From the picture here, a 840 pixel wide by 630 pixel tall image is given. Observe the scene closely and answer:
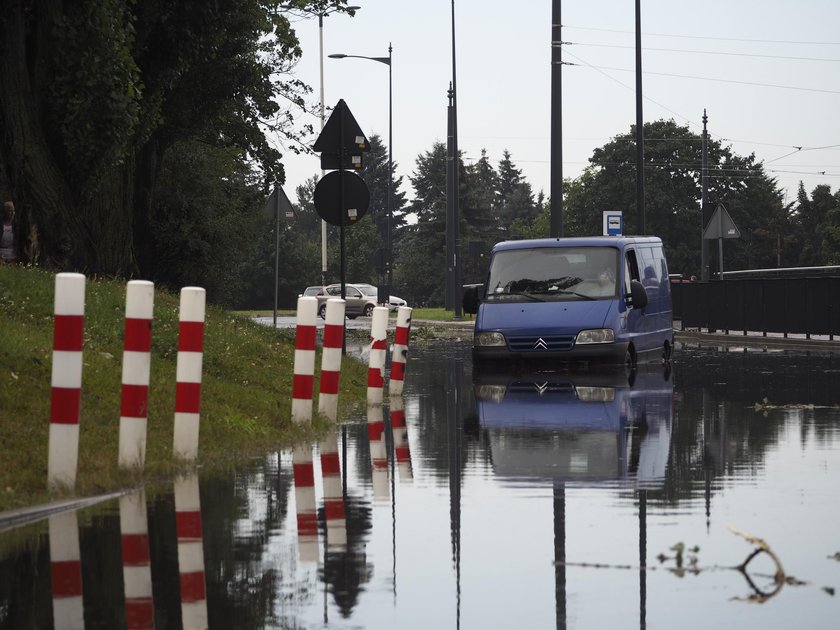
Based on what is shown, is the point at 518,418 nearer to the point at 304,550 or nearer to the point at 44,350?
the point at 44,350

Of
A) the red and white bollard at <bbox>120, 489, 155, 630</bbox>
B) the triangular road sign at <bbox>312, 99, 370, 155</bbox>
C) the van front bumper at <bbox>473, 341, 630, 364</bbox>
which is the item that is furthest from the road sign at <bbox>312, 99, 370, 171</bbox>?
the red and white bollard at <bbox>120, 489, 155, 630</bbox>

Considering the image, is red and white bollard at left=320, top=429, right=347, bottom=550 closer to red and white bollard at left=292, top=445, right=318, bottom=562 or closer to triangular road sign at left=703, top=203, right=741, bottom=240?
red and white bollard at left=292, top=445, right=318, bottom=562

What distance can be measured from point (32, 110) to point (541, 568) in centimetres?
1665

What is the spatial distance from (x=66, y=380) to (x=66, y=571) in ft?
8.23

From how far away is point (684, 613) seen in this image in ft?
20.0

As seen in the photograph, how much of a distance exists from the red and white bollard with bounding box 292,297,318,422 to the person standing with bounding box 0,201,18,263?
963 cm

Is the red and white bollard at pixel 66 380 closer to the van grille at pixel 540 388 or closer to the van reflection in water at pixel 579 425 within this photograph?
the van reflection in water at pixel 579 425

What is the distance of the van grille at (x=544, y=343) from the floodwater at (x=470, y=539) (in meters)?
7.64

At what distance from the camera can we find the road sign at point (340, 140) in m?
21.4

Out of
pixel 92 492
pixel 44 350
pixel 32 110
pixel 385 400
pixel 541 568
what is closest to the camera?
pixel 541 568

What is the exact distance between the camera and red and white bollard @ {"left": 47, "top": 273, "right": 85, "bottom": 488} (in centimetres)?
918

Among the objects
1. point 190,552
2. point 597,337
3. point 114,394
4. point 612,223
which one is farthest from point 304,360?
point 612,223

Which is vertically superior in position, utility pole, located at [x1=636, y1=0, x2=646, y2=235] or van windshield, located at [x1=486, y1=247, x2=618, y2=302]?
utility pole, located at [x1=636, y1=0, x2=646, y2=235]

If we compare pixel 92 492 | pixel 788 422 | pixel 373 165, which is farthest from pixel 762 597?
pixel 373 165
